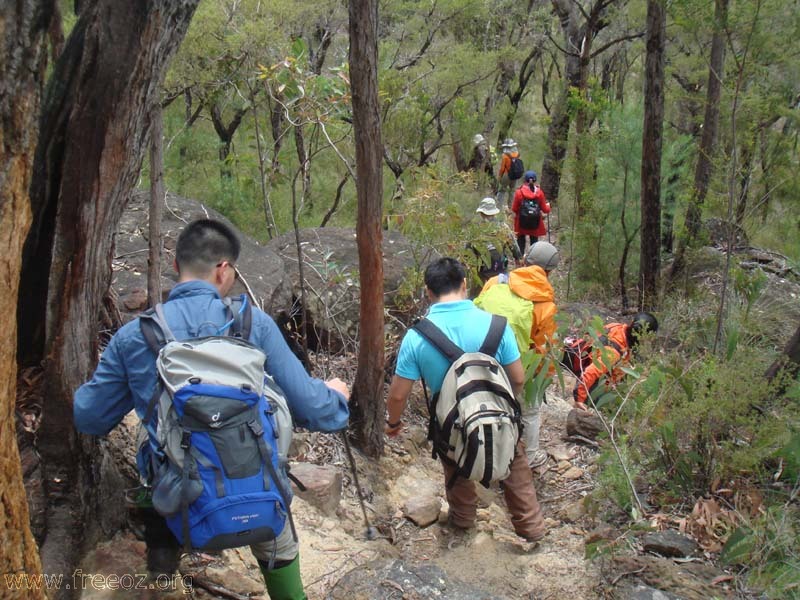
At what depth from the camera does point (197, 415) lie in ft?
7.68

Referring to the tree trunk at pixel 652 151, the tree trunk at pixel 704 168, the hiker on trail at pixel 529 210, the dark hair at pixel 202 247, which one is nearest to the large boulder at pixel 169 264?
the dark hair at pixel 202 247

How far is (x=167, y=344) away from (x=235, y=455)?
1.45 ft

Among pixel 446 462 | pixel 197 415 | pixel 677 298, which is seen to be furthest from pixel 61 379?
pixel 677 298

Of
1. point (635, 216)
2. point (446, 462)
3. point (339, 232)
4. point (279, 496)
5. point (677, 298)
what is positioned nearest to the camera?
point (279, 496)

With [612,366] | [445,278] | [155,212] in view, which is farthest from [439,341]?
[155,212]

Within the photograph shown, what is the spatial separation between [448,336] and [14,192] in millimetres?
2513

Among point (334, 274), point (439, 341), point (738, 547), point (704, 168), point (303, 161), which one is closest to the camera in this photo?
point (738, 547)

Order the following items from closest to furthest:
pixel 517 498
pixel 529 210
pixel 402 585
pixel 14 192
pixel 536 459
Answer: pixel 14 192, pixel 402 585, pixel 517 498, pixel 536 459, pixel 529 210

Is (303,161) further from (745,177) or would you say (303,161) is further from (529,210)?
(745,177)

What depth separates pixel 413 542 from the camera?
4535 millimetres

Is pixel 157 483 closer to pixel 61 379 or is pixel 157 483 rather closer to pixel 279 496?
pixel 279 496

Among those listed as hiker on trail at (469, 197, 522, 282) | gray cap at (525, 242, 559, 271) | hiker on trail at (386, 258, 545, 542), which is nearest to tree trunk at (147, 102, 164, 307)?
hiker on trail at (386, 258, 545, 542)

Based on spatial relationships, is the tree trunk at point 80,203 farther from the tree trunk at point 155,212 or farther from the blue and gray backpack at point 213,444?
the tree trunk at point 155,212

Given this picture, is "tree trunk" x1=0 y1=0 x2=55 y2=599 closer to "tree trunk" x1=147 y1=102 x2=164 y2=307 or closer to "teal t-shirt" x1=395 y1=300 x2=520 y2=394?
"teal t-shirt" x1=395 y1=300 x2=520 y2=394
